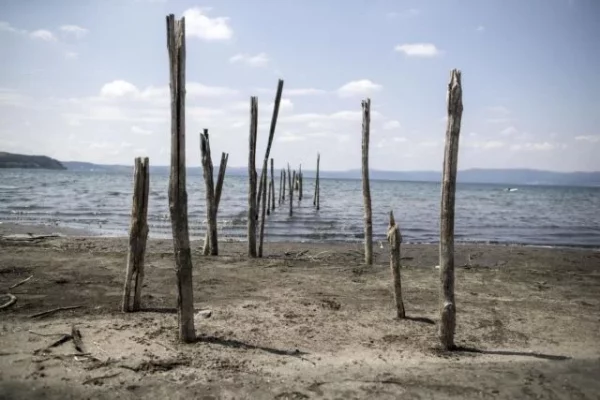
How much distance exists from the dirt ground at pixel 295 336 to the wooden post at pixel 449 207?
0.39 m

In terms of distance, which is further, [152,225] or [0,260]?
[152,225]

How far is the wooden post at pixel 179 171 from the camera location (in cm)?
488

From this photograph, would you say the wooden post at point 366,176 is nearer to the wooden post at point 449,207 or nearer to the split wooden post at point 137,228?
the wooden post at point 449,207

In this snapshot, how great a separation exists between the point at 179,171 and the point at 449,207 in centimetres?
332

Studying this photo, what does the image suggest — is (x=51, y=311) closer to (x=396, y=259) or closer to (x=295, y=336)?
(x=295, y=336)

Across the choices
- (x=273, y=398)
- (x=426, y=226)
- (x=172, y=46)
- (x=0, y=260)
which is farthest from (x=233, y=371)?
(x=426, y=226)

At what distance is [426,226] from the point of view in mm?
22891

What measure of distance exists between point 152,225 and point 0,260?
10590 mm

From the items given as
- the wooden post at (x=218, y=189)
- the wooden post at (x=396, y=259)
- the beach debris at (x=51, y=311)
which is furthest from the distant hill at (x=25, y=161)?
the wooden post at (x=396, y=259)

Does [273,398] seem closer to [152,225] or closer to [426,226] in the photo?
[152,225]

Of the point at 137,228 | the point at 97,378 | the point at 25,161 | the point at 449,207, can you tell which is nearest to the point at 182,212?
the point at 137,228

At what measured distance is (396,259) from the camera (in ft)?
21.6

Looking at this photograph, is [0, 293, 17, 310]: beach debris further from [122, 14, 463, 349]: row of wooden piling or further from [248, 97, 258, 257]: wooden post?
[248, 97, 258, 257]: wooden post

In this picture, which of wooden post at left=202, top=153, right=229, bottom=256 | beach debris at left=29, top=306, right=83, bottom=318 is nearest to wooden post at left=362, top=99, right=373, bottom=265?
wooden post at left=202, top=153, right=229, bottom=256
